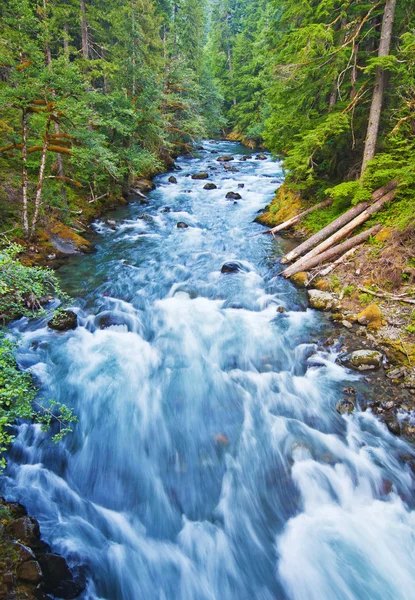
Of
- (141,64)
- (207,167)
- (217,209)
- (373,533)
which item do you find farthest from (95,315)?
(207,167)

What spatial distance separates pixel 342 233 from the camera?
29.3ft

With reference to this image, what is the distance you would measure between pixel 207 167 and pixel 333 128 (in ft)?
55.4

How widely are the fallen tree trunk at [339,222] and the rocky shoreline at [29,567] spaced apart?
8801mm

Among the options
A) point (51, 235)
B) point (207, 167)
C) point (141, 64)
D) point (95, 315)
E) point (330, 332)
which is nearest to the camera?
point (330, 332)

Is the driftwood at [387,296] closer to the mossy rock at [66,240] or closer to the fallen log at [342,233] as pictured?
the fallen log at [342,233]

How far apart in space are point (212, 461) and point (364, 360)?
11.6 ft

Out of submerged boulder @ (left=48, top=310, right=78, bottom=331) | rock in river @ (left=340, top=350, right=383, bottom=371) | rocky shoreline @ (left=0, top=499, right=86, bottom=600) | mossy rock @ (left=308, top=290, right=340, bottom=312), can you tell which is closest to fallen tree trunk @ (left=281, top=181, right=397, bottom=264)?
mossy rock @ (left=308, top=290, right=340, bottom=312)

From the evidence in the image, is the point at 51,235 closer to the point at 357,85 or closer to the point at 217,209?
the point at 217,209

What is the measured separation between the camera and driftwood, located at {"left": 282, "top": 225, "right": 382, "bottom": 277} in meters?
8.44

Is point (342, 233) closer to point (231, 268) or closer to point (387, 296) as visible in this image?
point (387, 296)

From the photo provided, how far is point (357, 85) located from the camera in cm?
955

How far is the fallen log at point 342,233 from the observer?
28.0 ft

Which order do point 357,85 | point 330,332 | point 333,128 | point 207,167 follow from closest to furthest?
point 330,332 < point 333,128 < point 357,85 < point 207,167

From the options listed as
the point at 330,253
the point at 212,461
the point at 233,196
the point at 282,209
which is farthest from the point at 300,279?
the point at 233,196
